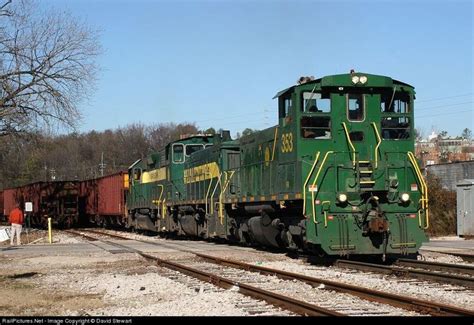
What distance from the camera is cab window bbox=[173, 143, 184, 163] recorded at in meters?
27.0

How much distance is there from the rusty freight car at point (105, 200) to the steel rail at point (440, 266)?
22915mm

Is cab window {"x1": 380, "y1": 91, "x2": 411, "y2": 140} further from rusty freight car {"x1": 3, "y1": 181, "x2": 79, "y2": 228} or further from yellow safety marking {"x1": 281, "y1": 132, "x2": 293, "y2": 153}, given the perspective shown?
rusty freight car {"x1": 3, "y1": 181, "x2": 79, "y2": 228}

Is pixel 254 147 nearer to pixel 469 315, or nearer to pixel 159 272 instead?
pixel 159 272

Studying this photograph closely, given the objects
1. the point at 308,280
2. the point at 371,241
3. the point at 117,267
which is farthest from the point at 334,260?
the point at 117,267

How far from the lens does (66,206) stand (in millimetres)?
43750

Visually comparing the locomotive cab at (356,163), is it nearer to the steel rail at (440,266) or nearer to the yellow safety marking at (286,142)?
the yellow safety marking at (286,142)

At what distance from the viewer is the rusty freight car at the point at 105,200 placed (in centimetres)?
3650

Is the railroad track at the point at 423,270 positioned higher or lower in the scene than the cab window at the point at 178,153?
lower

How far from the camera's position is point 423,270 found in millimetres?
13438

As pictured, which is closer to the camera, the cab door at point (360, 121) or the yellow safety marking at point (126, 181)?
the cab door at point (360, 121)

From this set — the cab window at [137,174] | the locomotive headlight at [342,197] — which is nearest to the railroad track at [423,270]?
the locomotive headlight at [342,197]

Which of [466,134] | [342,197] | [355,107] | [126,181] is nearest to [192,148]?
[126,181]

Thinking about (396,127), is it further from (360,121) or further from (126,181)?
(126,181)

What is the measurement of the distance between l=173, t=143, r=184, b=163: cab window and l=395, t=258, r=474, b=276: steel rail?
44.7 ft
